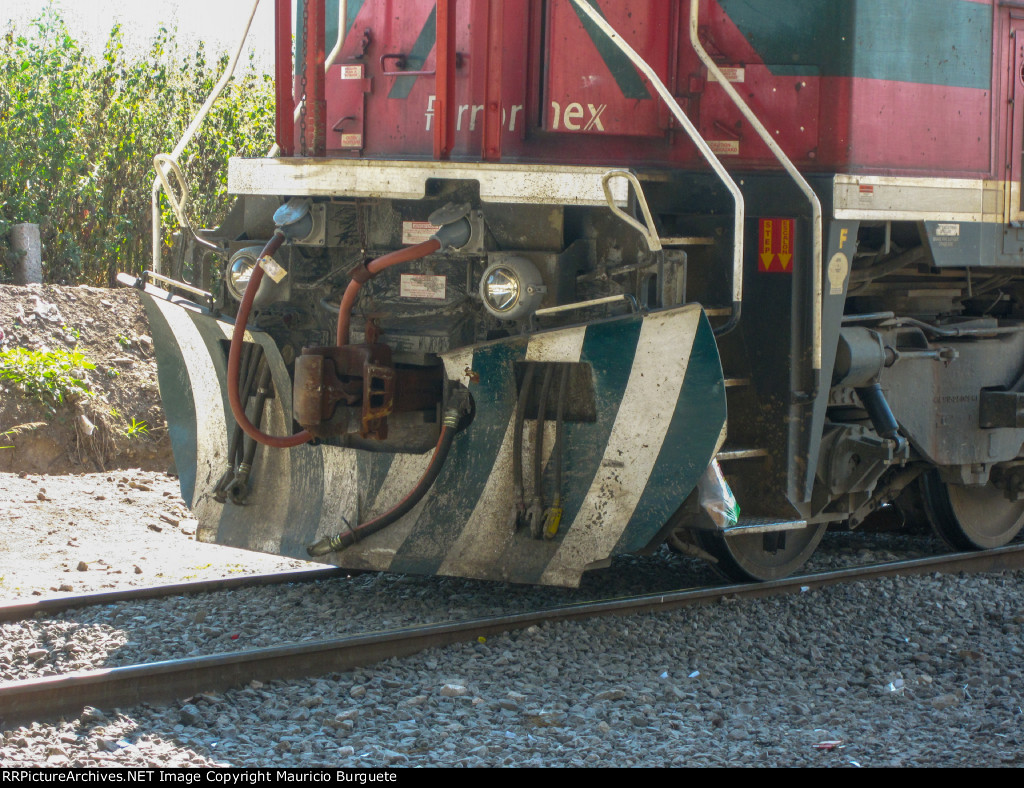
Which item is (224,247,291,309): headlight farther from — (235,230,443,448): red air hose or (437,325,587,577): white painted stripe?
(437,325,587,577): white painted stripe

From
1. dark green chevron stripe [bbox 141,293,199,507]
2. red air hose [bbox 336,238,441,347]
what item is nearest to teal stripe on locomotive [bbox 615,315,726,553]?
red air hose [bbox 336,238,441,347]

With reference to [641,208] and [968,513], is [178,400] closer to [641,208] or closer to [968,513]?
[641,208]

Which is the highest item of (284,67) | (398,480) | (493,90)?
(284,67)

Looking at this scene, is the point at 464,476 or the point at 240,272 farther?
the point at 240,272

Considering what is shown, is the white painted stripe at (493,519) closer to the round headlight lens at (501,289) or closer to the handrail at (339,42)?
the round headlight lens at (501,289)

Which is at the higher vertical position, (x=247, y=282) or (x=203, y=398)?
(x=247, y=282)

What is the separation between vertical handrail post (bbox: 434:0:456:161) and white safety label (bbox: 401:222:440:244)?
0.37 metres

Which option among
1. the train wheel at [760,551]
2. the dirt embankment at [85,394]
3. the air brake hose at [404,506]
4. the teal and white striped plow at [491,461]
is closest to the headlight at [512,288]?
the teal and white striped plow at [491,461]

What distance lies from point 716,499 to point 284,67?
2.35 metres

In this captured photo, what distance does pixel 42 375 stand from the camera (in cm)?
797

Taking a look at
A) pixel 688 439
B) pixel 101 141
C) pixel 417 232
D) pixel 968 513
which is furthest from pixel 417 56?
pixel 101 141

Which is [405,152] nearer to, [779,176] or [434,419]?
[434,419]
